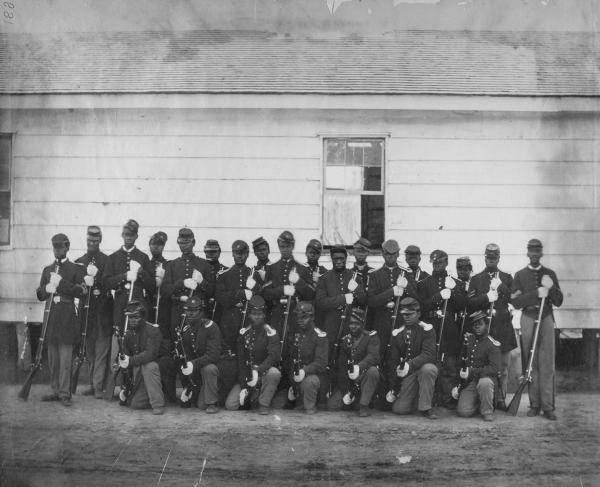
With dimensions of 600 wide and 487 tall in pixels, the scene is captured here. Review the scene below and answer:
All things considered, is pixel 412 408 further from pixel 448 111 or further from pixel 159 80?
pixel 159 80

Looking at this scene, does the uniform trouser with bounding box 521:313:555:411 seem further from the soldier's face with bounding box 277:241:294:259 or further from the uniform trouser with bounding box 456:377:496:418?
the soldier's face with bounding box 277:241:294:259

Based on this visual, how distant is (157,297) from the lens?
699 centimetres

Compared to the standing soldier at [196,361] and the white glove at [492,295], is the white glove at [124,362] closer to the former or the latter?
the standing soldier at [196,361]

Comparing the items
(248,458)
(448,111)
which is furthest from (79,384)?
(448,111)

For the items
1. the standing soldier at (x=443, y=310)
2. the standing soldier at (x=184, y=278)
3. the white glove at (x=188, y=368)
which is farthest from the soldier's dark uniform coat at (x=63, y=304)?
the standing soldier at (x=443, y=310)

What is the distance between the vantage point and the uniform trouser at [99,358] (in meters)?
6.85

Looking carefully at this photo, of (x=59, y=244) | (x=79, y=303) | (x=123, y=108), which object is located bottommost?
(x=79, y=303)

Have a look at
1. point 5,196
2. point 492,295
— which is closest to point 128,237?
point 5,196

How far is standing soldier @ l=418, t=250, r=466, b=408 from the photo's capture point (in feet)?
22.2

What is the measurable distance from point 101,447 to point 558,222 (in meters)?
5.32

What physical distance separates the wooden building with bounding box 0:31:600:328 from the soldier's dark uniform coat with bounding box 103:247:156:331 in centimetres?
87

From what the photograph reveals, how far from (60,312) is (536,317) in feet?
14.9

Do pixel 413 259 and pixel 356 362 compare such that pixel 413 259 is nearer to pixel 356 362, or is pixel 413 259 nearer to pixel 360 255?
pixel 360 255

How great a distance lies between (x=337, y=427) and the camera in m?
5.95
